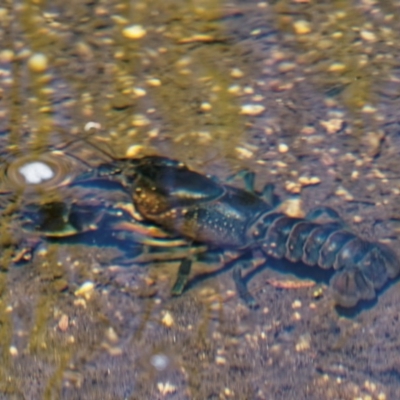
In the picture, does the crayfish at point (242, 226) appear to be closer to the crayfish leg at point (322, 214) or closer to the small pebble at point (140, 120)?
the crayfish leg at point (322, 214)

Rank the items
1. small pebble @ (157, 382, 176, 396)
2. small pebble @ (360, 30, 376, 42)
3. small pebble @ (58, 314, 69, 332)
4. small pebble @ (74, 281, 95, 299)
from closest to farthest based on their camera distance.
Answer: small pebble @ (157, 382, 176, 396) → small pebble @ (58, 314, 69, 332) → small pebble @ (74, 281, 95, 299) → small pebble @ (360, 30, 376, 42)

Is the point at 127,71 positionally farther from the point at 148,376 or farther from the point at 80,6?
the point at 148,376

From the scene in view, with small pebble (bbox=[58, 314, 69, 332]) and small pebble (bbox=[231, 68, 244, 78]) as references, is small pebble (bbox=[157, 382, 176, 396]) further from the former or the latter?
small pebble (bbox=[231, 68, 244, 78])

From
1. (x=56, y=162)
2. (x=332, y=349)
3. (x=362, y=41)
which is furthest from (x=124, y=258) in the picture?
(x=362, y=41)

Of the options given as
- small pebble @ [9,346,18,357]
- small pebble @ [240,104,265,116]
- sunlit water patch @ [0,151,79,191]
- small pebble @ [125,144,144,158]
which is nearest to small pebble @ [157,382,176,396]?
small pebble @ [9,346,18,357]

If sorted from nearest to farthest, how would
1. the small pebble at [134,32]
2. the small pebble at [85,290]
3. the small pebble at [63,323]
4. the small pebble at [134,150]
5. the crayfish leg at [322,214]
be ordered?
the small pebble at [63,323] → the small pebble at [85,290] → the crayfish leg at [322,214] → the small pebble at [134,150] → the small pebble at [134,32]

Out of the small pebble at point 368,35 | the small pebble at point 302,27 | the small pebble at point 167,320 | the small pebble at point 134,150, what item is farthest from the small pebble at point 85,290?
the small pebble at point 368,35
